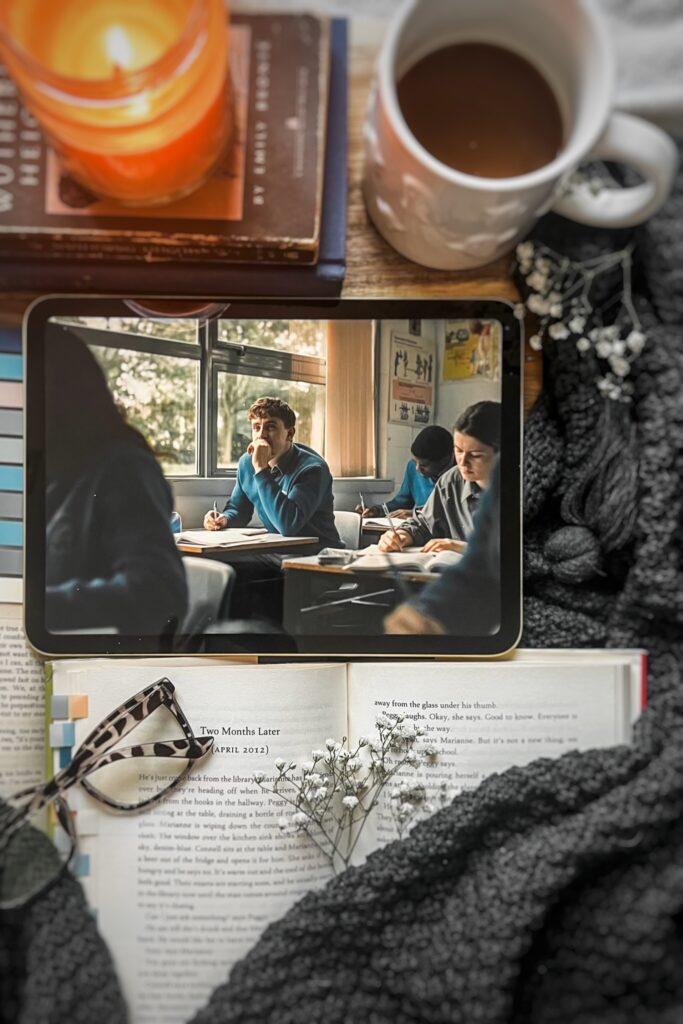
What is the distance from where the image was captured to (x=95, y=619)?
1.94 feet

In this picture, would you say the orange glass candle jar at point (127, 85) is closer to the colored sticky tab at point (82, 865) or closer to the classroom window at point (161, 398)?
the classroom window at point (161, 398)

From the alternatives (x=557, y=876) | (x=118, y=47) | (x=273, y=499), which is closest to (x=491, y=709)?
(x=557, y=876)

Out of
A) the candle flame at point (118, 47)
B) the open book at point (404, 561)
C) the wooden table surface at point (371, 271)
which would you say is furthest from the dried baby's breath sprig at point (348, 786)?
the candle flame at point (118, 47)

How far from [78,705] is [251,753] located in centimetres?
15

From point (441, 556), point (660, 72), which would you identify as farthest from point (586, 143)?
point (441, 556)

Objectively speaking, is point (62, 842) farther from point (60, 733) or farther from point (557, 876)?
point (557, 876)

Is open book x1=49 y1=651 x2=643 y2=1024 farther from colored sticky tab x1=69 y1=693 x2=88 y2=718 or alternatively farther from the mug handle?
the mug handle

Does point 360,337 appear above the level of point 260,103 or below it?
below

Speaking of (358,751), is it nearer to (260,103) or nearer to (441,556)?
(441,556)

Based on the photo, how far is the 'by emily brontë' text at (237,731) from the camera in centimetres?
60

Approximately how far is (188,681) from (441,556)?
240mm

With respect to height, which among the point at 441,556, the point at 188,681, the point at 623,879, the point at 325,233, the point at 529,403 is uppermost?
the point at 325,233

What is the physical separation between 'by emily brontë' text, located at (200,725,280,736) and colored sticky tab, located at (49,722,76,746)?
0.36 feet

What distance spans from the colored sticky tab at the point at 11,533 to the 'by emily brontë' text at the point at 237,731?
22 centimetres
